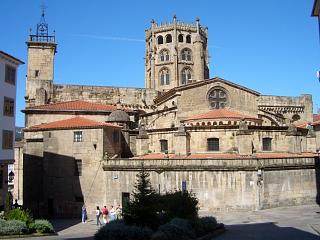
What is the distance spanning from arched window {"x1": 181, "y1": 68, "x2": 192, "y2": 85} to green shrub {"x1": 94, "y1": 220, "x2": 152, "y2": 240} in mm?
49774

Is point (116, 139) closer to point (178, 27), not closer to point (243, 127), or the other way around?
point (243, 127)

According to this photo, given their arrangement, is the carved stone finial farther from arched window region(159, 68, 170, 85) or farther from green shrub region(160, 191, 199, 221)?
arched window region(159, 68, 170, 85)

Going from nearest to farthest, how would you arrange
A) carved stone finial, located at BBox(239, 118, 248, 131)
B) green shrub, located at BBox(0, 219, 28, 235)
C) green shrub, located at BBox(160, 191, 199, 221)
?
green shrub, located at BBox(160, 191, 199, 221) → green shrub, located at BBox(0, 219, 28, 235) → carved stone finial, located at BBox(239, 118, 248, 131)

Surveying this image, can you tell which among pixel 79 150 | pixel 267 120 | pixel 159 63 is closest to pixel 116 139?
pixel 79 150

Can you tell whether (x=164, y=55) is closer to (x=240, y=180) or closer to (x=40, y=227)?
(x=240, y=180)

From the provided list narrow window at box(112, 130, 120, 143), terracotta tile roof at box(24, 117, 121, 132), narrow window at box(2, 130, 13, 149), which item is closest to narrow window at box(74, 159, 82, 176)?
terracotta tile roof at box(24, 117, 121, 132)

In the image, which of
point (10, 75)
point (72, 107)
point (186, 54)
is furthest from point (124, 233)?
point (186, 54)

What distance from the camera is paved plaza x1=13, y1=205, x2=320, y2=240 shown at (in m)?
19.8

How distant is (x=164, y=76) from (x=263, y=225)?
44.9 m

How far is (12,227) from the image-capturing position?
→ 21.7m

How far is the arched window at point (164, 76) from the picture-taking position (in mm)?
66181

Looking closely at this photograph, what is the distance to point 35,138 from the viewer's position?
3950 centimetres

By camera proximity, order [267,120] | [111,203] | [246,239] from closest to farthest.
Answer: [246,239] → [111,203] → [267,120]

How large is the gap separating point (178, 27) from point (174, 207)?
4984 centimetres
